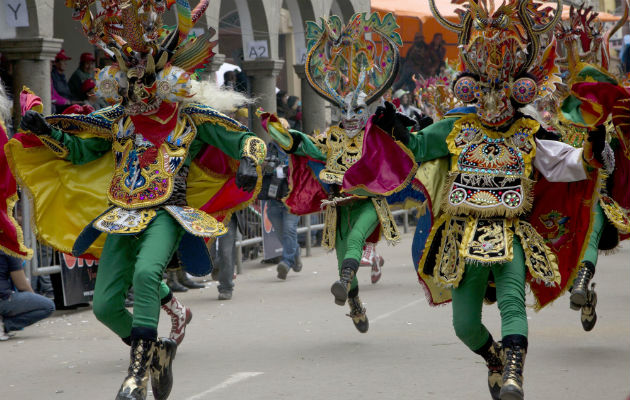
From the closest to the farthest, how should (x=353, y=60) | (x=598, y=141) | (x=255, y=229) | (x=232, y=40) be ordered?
(x=598, y=141) < (x=353, y=60) < (x=255, y=229) < (x=232, y=40)

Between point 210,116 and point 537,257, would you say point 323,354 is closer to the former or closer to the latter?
point 210,116

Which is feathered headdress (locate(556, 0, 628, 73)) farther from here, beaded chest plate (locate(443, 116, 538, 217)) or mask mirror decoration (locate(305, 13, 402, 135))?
beaded chest plate (locate(443, 116, 538, 217))

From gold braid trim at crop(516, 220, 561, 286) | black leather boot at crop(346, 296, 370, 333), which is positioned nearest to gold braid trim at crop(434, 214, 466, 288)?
gold braid trim at crop(516, 220, 561, 286)

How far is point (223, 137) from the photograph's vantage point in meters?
6.33

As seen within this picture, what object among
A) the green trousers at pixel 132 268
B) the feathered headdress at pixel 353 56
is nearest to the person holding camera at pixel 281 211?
the feathered headdress at pixel 353 56

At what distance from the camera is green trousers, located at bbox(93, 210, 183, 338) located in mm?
5730

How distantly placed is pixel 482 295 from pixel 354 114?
3.52 metres

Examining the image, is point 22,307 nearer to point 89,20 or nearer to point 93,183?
point 93,183

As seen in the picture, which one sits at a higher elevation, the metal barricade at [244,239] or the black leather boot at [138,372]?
the black leather boot at [138,372]

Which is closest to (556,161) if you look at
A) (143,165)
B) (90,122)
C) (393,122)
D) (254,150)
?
(393,122)

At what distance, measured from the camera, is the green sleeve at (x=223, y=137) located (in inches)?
247

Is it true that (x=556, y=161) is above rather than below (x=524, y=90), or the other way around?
below

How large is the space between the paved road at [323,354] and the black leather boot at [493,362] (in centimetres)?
44

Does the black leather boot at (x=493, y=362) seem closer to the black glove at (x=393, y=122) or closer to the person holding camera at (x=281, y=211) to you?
the black glove at (x=393, y=122)
